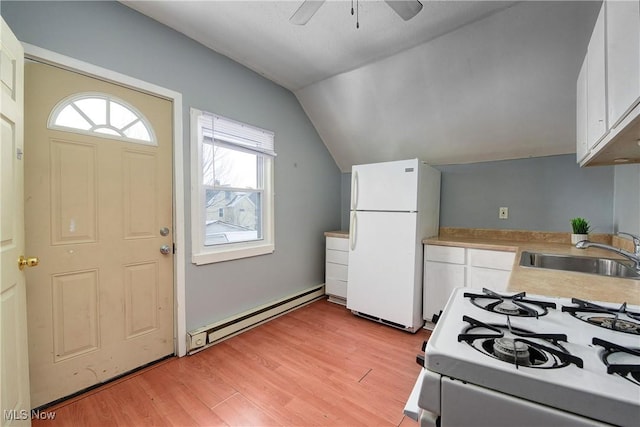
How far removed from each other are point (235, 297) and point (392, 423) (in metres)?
1.62

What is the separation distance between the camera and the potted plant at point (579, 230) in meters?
2.29

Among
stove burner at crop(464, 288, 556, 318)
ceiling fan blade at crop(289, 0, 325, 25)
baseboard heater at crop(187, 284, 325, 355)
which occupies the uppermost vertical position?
ceiling fan blade at crop(289, 0, 325, 25)

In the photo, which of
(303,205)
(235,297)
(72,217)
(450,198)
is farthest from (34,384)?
(450,198)

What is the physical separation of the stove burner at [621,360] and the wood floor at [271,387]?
1.23 meters

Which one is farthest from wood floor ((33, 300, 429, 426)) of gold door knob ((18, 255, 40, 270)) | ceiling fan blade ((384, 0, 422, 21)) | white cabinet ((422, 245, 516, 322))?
ceiling fan blade ((384, 0, 422, 21))

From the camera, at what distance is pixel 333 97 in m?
2.97

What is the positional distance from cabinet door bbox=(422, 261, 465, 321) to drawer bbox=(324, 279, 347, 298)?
0.91 m

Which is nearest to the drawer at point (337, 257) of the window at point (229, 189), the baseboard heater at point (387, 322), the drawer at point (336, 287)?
the drawer at point (336, 287)

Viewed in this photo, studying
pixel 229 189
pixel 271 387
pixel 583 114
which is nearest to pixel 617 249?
pixel 583 114

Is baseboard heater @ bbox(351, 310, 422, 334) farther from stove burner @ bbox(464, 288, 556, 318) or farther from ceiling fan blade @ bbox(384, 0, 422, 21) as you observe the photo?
ceiling fan blade @ bbox(384, 0, 422, 21)

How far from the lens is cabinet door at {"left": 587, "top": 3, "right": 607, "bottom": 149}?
1.01 metres

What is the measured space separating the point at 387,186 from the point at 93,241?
234 cm

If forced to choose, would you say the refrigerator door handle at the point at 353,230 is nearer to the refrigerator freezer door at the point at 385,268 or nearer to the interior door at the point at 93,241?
the refrigerator freezer door at the point at 385,268

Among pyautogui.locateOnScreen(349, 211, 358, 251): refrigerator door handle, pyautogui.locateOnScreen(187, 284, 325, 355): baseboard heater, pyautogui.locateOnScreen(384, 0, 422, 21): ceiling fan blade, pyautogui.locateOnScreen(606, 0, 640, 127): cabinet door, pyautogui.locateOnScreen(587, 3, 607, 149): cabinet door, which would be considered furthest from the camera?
pyautogui.locateOnScreen(349, 211, 358, 251): refrigerator door handle
